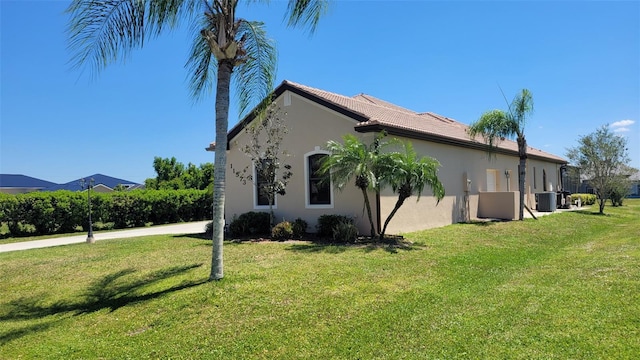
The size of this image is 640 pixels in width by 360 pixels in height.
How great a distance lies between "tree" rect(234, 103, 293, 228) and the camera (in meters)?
14.4

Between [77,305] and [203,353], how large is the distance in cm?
370

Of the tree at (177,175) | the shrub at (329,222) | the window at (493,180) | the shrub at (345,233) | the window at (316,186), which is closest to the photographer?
the shrub at (345,233)

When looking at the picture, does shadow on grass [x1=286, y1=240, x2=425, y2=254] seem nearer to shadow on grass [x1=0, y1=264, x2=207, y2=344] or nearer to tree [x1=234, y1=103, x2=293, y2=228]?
tree [x1=234, y1=103, x2=293, y2=228]

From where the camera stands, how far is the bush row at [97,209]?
62.8 ft

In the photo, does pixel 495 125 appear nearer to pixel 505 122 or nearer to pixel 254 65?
pixel 505 122

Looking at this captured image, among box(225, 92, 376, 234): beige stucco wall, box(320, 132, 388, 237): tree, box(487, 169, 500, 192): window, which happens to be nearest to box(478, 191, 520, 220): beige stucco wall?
box(487, 169, 500, 192): window

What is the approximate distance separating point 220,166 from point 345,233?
5.58m

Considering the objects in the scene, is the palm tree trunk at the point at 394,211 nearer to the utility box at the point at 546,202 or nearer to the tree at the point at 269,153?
the tree at the point at 269,153

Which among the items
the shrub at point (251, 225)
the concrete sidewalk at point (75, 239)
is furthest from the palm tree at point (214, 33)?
the concrete sidewalk at point (75, 239)

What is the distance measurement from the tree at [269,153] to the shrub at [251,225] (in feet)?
1.80

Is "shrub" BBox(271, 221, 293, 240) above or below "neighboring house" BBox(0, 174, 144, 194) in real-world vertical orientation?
below

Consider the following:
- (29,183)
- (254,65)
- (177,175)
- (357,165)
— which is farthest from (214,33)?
(29,183)

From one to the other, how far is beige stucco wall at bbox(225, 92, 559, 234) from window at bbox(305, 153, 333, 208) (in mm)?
180

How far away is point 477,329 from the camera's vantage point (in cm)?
526
